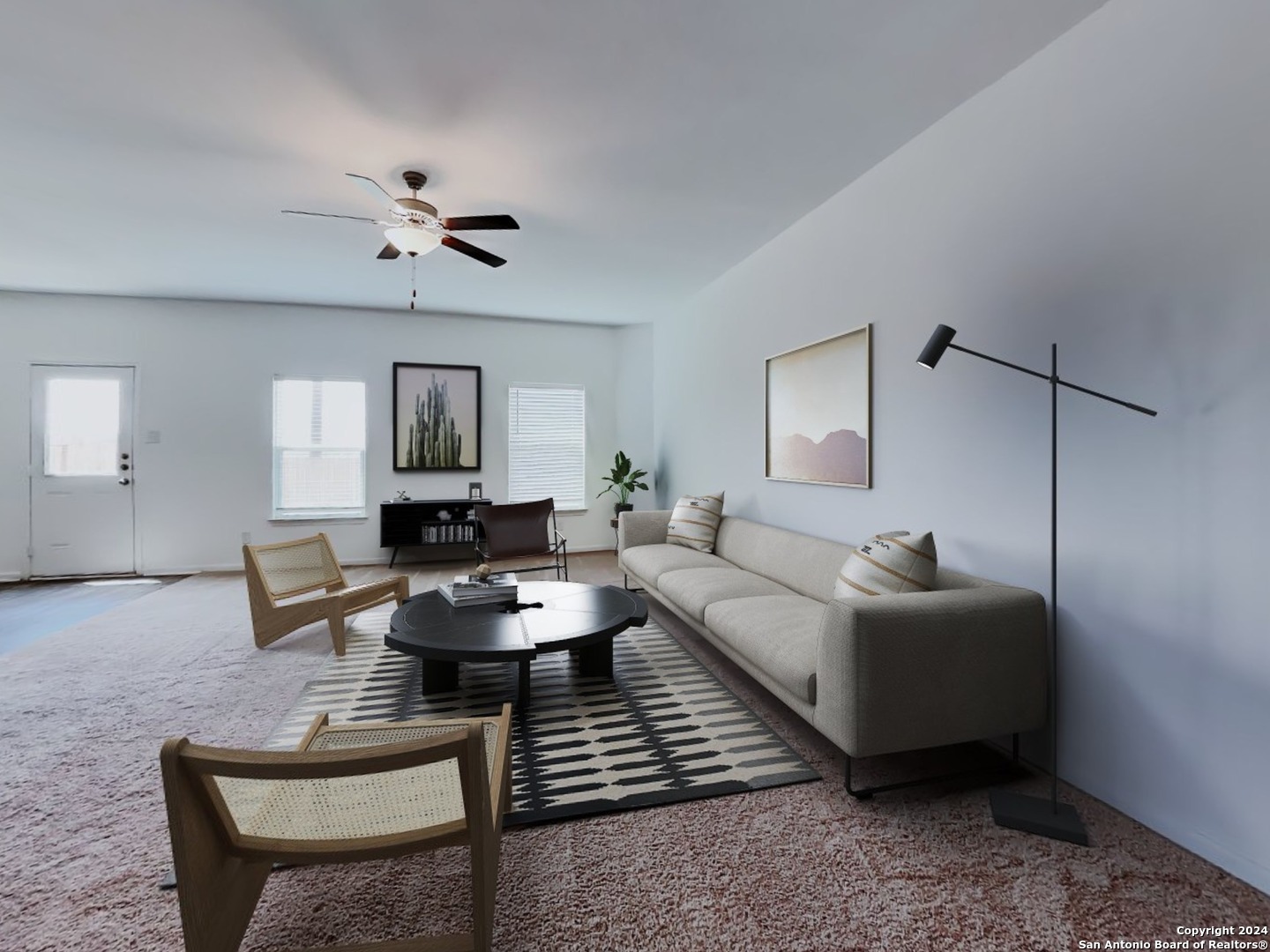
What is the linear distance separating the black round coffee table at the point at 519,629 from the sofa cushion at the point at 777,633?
1.45 feet

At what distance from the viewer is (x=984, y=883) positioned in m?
1.67

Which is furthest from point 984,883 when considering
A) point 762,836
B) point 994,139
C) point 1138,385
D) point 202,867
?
point 994,139

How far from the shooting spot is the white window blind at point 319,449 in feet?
20.7

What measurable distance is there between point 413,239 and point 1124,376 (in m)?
3.30

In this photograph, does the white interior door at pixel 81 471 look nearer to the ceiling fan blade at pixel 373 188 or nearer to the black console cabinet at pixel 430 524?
the black console cabinet at pixel 430 524

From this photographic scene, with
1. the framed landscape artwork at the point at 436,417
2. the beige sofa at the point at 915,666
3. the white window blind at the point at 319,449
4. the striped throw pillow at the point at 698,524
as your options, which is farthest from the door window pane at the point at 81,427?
the beige sofa at the point at 915,666

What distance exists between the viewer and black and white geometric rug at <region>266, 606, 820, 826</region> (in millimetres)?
2133

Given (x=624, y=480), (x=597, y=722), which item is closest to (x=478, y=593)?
(x=597, y=722)

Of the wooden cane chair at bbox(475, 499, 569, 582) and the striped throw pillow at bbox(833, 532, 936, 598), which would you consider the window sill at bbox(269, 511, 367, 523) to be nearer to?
the wooden cane chair at bbox(475, 499, 569, 582)

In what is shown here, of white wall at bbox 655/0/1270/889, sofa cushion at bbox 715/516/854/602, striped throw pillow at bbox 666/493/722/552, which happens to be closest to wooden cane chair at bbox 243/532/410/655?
striped throw pillow at bbox 666/493/722/552

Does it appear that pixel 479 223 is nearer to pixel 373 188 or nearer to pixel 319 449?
pixel 373 188

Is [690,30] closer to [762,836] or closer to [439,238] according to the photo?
[439,238]

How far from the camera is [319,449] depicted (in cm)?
642

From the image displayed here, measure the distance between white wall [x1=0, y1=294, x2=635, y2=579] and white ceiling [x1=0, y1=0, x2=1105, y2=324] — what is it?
1.47 meters
